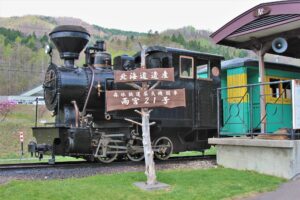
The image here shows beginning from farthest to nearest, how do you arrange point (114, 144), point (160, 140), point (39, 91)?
point (39, 91) < point (160, 140) < point (114, 144)

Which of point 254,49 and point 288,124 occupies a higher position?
point 254,49

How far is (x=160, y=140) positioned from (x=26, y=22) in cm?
17744

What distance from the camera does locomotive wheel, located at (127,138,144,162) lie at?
11133 mm

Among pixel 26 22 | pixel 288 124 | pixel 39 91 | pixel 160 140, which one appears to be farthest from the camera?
pixel 26 22

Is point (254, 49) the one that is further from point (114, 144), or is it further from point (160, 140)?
point (114, 144)

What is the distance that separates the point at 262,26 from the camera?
981cm

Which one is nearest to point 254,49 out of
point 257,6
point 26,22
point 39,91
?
point 257,6

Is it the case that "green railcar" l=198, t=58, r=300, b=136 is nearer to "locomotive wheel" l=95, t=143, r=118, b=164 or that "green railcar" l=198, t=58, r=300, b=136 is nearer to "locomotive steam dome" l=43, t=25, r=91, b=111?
"locomotive wheel" l=95, t=143, r=118, b=164

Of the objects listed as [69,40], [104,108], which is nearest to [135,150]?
[104,108]

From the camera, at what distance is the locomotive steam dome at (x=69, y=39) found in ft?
36.4

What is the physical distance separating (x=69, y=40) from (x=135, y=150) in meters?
3.69

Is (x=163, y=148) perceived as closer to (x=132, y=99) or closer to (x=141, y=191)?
(x=132, y=99)

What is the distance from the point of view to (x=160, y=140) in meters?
11.9

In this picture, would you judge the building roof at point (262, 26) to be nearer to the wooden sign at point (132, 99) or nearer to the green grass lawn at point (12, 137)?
the wooden sign at point (132, 99)
